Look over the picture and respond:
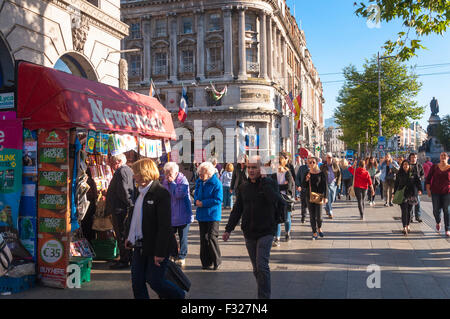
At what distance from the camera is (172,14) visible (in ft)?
131

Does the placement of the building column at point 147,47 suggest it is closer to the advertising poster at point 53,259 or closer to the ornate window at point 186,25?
the ornate window at point 186,25

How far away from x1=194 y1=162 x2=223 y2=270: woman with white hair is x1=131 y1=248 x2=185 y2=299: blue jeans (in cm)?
273

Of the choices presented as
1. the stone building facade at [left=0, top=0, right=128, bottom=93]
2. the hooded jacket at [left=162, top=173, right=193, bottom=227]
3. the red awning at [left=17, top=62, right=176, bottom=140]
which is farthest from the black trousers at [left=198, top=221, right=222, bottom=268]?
the stone building facade at [left=0, top=0, right=128, bottom=93]

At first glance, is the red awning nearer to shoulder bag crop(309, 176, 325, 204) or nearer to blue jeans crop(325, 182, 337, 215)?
shoulder bag crop(309, 176, 325, 204)

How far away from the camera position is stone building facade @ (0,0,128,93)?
29.6ft

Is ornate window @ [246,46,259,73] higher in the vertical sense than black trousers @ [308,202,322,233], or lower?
higher

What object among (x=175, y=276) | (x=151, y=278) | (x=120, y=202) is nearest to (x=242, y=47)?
(x=120, y=202)

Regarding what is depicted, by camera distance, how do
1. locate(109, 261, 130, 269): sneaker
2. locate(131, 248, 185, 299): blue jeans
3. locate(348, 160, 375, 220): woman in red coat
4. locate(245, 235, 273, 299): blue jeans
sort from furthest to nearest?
locate(348, 160, 375, 220): woman in red coat, locate(109, 261, 130, 269): sneaker, locate(245, 235, 273, 299): blue jeans, locate(131, 248, 185, 299): blue jeans

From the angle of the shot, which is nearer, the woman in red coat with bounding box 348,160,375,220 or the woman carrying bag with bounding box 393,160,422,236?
the woman carrying bag with bounding box 393,160,422,236

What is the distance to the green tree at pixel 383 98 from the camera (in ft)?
137

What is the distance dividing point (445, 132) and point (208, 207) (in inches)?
2836

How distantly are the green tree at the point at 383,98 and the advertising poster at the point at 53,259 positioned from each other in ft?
127

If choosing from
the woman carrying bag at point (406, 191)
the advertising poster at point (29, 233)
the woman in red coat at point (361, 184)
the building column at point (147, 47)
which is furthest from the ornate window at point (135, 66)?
the advertising poster at point (29, 233)
